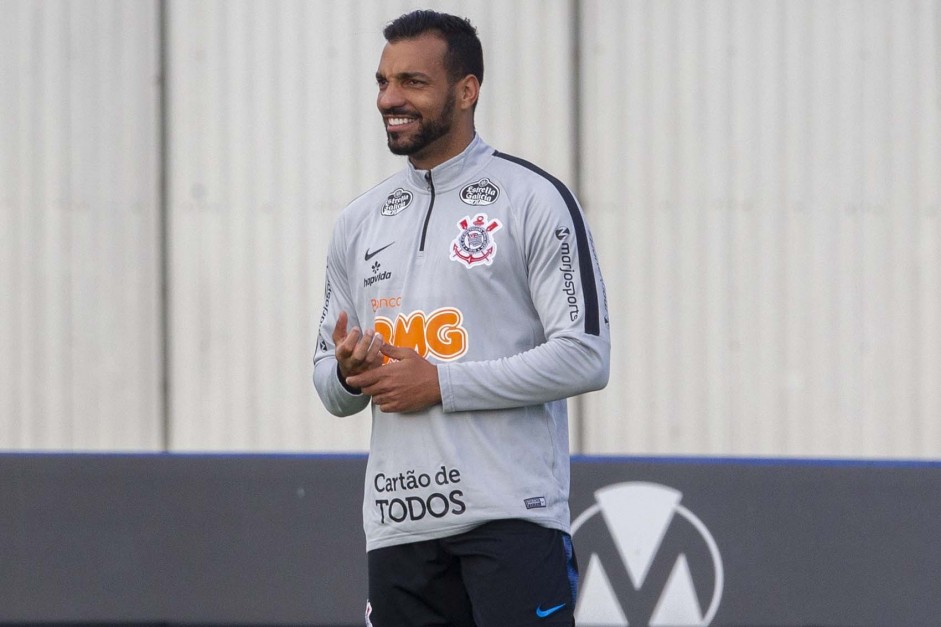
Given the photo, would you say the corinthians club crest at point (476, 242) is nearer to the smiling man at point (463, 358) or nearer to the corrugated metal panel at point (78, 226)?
the smiling man at point (463, 358)

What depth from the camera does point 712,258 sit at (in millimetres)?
4590

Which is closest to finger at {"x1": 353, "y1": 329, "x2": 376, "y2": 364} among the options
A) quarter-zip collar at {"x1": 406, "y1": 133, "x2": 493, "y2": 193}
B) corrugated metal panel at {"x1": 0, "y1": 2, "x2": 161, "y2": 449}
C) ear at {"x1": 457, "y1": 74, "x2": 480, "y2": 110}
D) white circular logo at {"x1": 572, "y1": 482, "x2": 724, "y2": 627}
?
quarter-zip collar at {"x1": 406, "y1": 133, "x2": 493, "y2": 193}

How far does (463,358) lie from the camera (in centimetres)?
244

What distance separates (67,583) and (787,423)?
294cm

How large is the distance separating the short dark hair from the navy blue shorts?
1.00 metres

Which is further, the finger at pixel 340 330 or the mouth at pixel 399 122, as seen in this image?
the mouth at pixel 399 122

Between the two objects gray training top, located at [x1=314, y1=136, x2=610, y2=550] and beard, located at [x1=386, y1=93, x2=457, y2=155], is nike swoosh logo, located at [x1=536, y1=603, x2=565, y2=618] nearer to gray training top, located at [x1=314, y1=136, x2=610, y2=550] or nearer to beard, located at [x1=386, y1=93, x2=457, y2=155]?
gray training top, located at [x1=314, y1=136, x2=610, y2=550]

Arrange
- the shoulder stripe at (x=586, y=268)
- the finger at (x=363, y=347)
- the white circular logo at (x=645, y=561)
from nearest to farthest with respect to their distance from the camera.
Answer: the finger at (x=363, y=347)
the shoulder stripe at (x=586, y=268)
the white circular logo at (x=645, y=561)

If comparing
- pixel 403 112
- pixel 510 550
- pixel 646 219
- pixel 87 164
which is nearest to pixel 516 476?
pixel 510 550

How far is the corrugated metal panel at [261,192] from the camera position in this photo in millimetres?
4703

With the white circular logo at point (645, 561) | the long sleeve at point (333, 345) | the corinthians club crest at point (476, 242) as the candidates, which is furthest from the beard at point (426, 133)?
the white circular logo at point (645, 561)

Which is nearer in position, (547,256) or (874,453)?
(547,256)

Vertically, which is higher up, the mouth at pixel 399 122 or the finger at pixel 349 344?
the mouth at pixel 399 122

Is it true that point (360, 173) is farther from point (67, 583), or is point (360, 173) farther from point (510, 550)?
point (510, 550)
